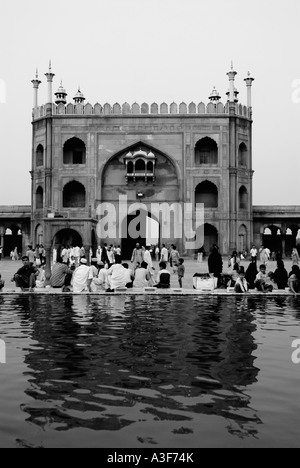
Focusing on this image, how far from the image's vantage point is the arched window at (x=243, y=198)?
3095 centimetres

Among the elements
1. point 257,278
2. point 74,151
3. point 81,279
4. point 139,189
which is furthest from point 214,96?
point 81,279

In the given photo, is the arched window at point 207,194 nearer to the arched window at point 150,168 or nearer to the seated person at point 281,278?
the arched window at point 150,168

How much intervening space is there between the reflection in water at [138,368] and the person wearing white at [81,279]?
299 centimetres

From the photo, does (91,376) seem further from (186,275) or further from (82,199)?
(82,199)

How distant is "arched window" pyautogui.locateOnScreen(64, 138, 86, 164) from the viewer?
31047 mm

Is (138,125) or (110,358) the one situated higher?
(138,125)

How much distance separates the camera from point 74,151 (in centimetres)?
3123

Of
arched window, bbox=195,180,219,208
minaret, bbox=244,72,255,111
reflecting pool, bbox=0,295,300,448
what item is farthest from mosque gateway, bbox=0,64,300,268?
reflecting pool, bbox=0,295,300,448

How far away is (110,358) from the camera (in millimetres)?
5867

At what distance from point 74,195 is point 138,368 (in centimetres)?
2620
